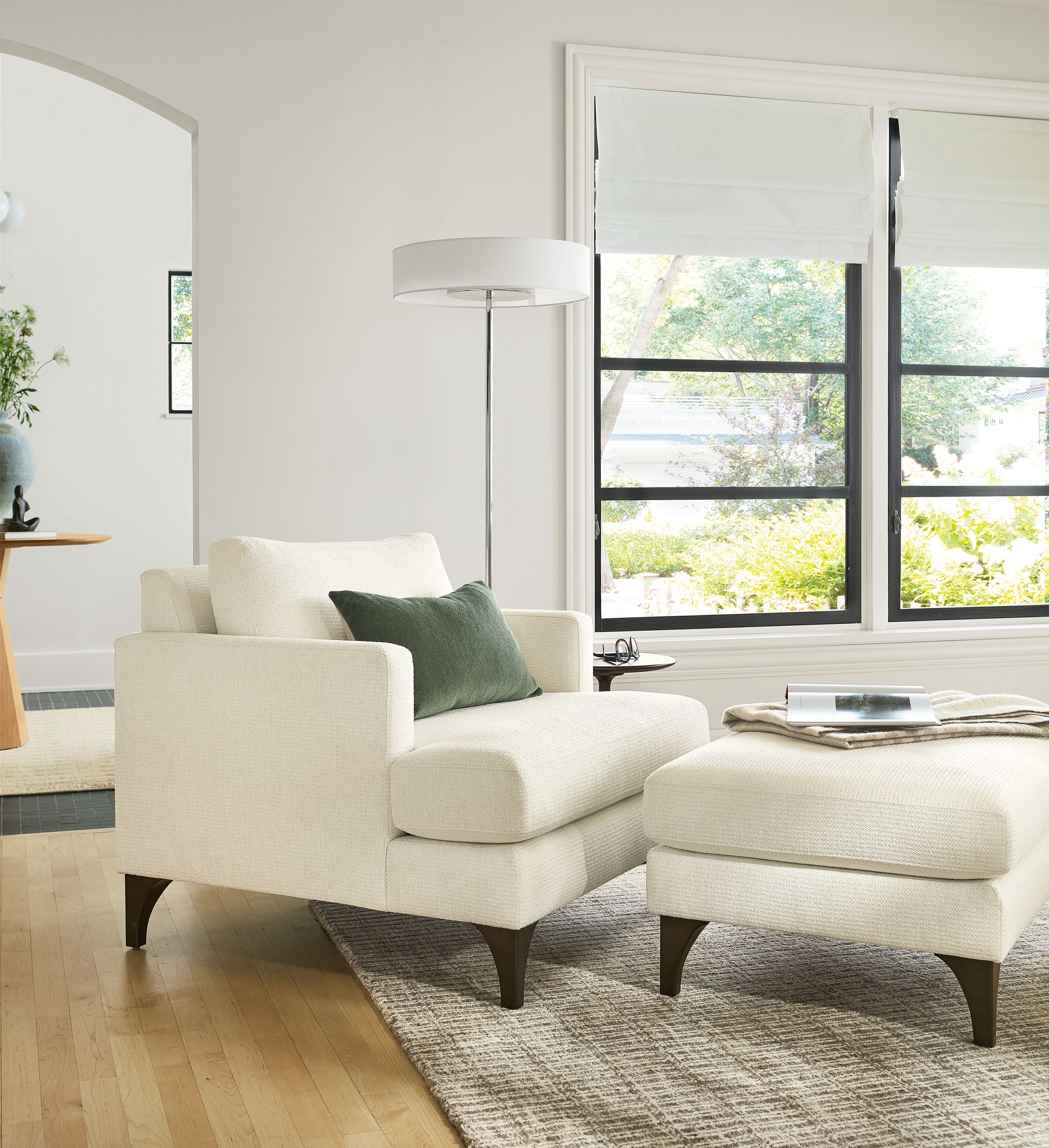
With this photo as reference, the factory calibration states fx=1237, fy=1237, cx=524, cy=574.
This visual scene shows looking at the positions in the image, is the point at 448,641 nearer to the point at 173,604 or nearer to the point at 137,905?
the point at 173,604

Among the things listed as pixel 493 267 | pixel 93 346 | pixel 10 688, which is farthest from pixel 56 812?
pixel 93 346

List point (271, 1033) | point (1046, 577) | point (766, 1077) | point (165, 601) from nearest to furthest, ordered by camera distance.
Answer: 1. point (766, 1077)
2. point (271, 1033)
3. point (165, 601)
4. point (1046, 577)

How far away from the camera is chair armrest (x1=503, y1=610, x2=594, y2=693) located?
3.06 metres

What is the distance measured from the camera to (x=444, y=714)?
2682 mm

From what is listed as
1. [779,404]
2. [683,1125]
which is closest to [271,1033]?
[683,1125]

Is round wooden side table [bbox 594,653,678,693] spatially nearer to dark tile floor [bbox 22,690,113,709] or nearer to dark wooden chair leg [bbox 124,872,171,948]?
dark wooden chair leg [bbox 124,872,171,948]

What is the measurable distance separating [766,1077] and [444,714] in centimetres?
105

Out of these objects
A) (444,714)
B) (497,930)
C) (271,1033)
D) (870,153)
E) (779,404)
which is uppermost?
(870,153)

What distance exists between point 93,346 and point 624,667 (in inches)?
154

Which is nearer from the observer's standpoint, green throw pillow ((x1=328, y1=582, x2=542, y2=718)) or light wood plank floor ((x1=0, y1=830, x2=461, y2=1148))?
light wood plank floor ((x1=0, y1=830, x2=461, y2=1148))

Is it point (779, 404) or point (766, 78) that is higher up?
point (766, 78)

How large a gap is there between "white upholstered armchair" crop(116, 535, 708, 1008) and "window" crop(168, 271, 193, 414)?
4040mm

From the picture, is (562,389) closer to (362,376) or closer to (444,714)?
(362,376)

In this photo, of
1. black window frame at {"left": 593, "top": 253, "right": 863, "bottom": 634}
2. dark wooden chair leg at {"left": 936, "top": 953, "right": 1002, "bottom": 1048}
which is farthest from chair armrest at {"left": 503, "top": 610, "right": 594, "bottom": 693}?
black window frame at {"left": 593, "top": 253, "right": 863, "bottom": 634}
